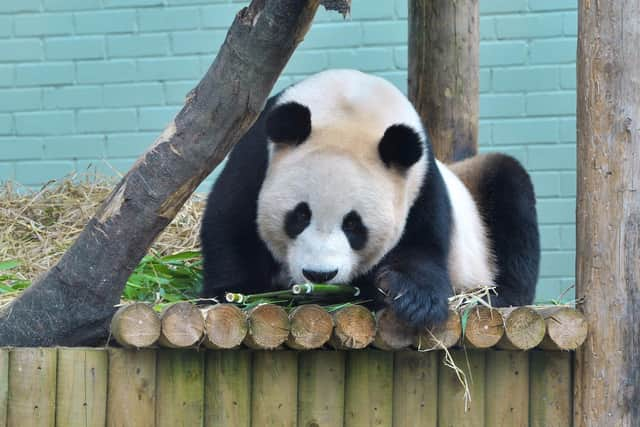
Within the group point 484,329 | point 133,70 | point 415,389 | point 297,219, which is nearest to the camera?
point 484,329

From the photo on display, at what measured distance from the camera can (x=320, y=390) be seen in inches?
132

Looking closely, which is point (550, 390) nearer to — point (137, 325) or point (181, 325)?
point (181, 325)

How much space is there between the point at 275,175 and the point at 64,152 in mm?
3345

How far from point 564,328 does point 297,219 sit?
37.5 inches

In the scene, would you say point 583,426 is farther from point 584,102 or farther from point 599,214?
point 584,102

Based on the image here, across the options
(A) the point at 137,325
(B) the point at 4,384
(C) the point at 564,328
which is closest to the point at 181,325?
(A) the point at 137,325

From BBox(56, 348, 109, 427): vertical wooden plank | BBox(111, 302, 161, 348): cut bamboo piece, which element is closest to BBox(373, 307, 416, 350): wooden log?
BBox(111, 302, 161, 348): cut bamboo piece

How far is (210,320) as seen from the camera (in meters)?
3.12

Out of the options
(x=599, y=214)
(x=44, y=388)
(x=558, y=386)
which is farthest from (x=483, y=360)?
(x=44, y=388)

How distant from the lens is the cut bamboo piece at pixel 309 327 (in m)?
3.17

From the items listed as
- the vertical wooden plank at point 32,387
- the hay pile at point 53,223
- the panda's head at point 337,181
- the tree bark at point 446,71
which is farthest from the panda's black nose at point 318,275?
the tree bark at point 446,71

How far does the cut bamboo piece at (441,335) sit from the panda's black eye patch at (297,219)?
1.83 feet

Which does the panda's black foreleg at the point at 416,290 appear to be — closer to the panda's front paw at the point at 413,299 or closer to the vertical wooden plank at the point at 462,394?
the panda's front paw at the point at 413,299

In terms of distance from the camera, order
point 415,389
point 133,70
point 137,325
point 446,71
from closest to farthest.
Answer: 1. point 137,325
2. point 415,389
3. point 446,71
4. point 133,70
